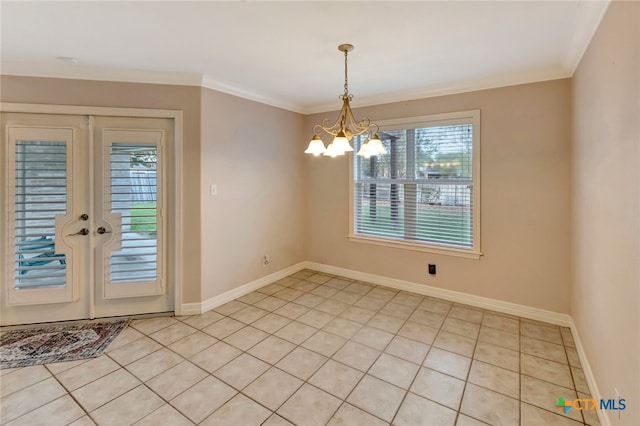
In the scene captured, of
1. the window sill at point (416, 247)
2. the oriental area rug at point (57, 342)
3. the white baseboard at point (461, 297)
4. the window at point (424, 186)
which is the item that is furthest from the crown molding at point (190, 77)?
the oriental area rug at point (57, 342)

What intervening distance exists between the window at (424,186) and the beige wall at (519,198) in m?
0.12

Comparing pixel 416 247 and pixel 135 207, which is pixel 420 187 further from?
pixel 135 207

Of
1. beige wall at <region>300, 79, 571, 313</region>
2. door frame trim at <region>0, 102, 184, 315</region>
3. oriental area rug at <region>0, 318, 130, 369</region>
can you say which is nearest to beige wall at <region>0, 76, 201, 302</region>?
door frame trim at <region>0, 102, 184, 315</region>

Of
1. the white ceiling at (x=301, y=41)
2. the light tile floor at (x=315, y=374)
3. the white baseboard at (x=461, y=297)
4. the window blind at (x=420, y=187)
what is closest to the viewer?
the light tile floor at (x=315, y=374)

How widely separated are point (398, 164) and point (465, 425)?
288 cm

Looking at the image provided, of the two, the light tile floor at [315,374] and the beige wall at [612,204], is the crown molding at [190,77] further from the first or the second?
the light tile floor at [315,374]

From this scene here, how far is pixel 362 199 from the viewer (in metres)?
4.28

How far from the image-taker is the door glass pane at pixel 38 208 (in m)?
2.88

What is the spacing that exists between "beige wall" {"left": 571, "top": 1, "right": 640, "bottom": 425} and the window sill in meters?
1.08

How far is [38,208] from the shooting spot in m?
2.91

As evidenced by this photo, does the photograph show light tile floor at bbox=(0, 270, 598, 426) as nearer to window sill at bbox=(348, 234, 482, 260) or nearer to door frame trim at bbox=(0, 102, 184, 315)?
door frame trim at bbox=(0, 102, 184, 315)

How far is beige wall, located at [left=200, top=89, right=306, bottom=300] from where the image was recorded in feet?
11.1

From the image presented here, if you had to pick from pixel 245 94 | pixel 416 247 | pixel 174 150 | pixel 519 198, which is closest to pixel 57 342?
pixel 174 150

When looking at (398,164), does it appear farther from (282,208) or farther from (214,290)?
(214,290)
